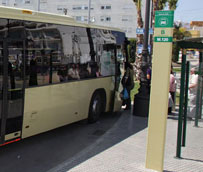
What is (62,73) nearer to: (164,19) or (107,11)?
(164,19)

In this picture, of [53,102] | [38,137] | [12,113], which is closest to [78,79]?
[53,102]

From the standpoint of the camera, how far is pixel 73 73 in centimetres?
823

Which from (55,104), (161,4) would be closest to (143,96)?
(55,104)

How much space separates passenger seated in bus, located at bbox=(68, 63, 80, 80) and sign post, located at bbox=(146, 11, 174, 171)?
3067 millimetres

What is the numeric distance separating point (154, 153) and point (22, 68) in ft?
9.92

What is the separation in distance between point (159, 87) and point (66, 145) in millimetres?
2890

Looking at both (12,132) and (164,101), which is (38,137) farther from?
(164,101)

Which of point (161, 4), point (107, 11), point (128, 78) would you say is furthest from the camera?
point (107, 11)

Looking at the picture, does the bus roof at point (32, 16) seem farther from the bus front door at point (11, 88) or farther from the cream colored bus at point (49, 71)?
the bus front door at point (11, 88)

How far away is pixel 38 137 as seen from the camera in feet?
26.2

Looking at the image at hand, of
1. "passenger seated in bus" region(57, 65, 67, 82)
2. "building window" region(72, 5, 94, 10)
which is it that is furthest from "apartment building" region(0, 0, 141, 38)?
"passenger seated in bus" region(57, 65, 67, 82)

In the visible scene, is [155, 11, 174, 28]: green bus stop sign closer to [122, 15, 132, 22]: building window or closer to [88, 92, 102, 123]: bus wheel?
[88, 92, 102, 123]: bus wheel

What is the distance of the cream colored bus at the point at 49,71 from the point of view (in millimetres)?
6211

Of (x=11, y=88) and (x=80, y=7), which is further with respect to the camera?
(x=80, y=7)
